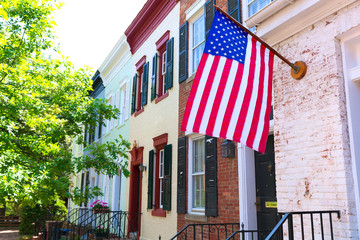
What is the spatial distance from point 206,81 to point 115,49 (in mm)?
12886

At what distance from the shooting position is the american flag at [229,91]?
13.0 feet

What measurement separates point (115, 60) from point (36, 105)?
7594 mm

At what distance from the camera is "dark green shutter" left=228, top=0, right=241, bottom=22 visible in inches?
296

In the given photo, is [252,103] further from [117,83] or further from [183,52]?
[117,83]

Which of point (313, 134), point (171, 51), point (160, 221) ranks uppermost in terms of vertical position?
point (171, 51)

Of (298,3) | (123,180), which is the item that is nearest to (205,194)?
(298,3)

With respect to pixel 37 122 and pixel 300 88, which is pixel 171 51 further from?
pixel 300 88

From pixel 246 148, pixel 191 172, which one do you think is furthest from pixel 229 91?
pixel 191 172

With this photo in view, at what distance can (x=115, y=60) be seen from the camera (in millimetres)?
16906

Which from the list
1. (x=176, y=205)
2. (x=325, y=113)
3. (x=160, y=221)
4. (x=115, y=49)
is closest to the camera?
(x=325, y=113)

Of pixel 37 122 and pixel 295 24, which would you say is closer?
pixel 295 24

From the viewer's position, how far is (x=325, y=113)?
3.83 metres

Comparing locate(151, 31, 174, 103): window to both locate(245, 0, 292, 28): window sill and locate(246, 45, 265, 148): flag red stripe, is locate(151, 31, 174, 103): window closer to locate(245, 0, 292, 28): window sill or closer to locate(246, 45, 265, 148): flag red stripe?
locate(245, 0, 292, 28): window sill

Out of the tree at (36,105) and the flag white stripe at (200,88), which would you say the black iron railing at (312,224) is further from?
the tree at (36,105)
